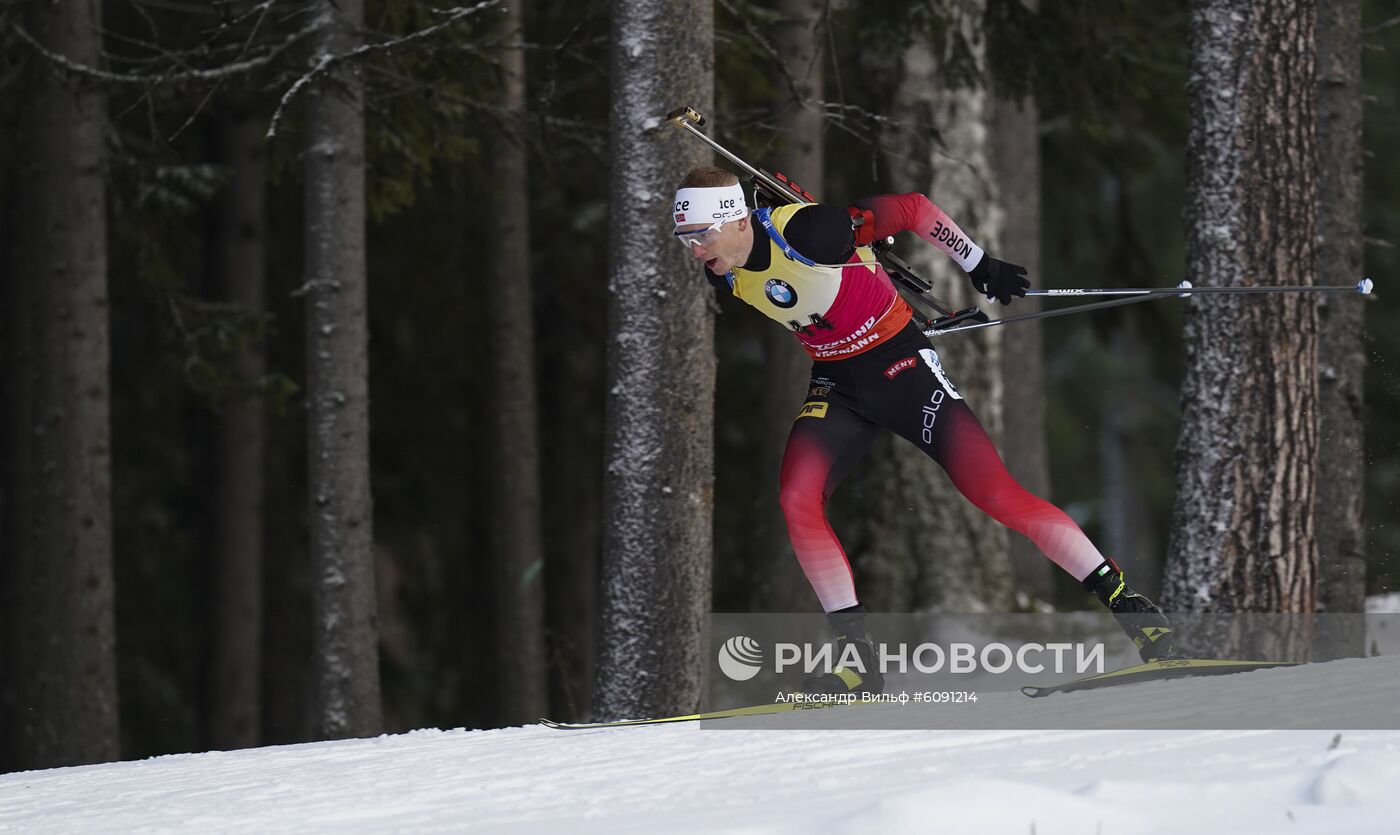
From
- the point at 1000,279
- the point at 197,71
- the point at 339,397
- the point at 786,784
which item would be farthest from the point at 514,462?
the point at 786,784

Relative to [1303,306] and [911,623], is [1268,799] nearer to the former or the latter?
[1303,306]

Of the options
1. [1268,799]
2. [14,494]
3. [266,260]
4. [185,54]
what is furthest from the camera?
[266,260]

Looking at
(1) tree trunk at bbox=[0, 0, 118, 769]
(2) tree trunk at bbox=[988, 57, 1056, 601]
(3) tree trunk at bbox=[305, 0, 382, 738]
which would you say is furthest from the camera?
(2) tree trunk at bbox=[988, 57, 1056, 601]

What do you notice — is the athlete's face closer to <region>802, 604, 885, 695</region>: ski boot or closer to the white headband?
the white headband

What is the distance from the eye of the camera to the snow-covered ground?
12.6 ft

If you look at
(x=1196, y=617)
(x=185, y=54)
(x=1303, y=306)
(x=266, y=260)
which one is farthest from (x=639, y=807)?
(x=266, y=260)

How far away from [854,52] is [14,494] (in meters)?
7.81

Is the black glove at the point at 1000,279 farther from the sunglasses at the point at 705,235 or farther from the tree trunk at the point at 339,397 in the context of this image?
the tree trunk at the point at 339,397

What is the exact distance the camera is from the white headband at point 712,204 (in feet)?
19.7

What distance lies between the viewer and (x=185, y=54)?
8.66 m

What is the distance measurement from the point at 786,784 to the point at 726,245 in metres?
2.23

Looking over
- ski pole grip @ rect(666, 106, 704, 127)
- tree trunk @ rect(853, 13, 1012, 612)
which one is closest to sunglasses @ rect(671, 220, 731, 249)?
ski pole grip @ rect(666, 106, 704, 127)

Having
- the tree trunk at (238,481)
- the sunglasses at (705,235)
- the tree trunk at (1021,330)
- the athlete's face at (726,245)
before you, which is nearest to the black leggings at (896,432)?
the athlete's face at (726,245)

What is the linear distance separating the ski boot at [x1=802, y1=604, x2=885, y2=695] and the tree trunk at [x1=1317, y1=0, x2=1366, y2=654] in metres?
4.27
